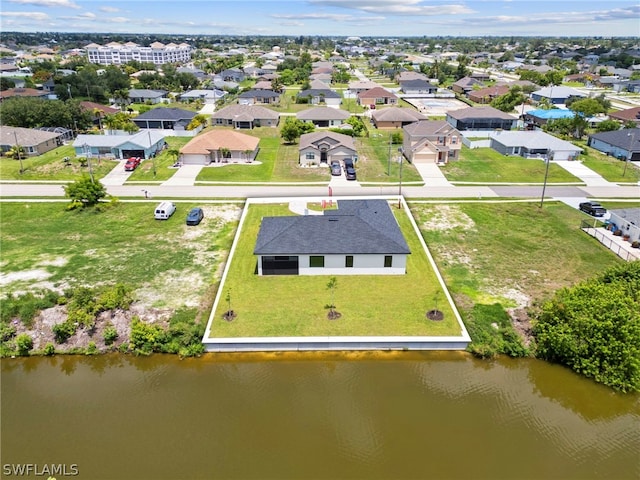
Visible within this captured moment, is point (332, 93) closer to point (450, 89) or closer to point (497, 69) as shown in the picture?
point (450, 89)

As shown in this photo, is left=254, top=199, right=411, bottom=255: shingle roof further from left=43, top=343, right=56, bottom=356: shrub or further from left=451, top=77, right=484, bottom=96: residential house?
left=451, top=77, right=484, bottom=96: residential house

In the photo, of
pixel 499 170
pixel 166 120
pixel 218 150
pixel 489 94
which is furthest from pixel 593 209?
pixel 489 94

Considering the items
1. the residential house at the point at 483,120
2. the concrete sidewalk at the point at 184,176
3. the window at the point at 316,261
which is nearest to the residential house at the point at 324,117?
the residential house at the point at 483,120

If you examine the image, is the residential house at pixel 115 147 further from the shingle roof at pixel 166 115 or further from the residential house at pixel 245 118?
the residential house at pixel 245 118

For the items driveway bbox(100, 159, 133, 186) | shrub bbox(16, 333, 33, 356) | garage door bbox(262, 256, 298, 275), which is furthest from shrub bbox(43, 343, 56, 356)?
driveway bbox(100, 159, 133, 186)

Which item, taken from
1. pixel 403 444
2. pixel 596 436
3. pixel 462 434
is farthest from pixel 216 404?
pixel 596 436

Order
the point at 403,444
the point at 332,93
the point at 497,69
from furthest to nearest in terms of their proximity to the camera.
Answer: the point at 497,69, the point at 332,93, the point at 403,444
